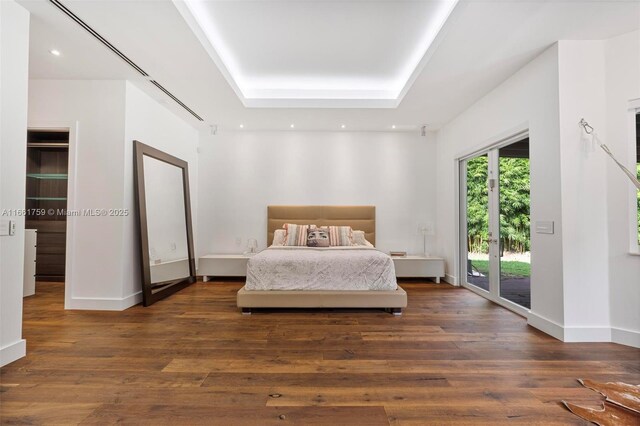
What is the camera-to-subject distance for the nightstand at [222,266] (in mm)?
4746

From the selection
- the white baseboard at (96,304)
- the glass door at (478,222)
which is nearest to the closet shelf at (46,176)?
the white baseboard at (96,304)

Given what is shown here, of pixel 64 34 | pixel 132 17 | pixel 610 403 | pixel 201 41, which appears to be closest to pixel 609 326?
pixel 610 403

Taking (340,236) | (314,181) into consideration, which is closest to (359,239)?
(340,236)

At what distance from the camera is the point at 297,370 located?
2.00m

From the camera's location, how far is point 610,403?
163 centimetres

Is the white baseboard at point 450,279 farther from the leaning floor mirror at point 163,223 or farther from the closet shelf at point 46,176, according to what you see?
the closet shelf at point 46,176

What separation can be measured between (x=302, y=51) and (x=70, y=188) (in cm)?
321

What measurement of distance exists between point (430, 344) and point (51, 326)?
3.70 m

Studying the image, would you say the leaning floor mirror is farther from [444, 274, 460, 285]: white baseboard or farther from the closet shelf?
[444, 274, 460, 285]: white baseboard

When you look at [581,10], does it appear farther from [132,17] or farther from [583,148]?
[132,17]

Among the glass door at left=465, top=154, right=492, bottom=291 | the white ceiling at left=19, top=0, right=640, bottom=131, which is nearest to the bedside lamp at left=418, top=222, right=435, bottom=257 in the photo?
the glass door at left=465, top=154, right=492, bottom=291

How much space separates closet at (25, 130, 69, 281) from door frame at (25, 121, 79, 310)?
1533 mm

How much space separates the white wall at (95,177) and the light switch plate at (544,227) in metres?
4.63

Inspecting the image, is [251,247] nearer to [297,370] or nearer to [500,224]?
[297,370]
